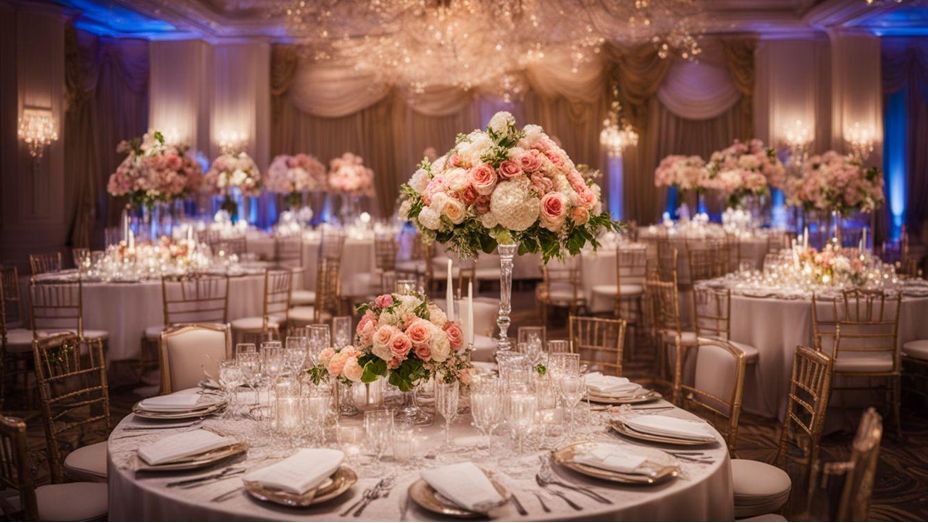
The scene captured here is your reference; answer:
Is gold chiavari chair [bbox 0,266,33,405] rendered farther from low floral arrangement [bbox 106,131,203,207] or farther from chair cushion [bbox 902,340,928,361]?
chair cushion [bbox 902,340,928,361]

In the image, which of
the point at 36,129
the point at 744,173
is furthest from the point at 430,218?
the point at 36,129

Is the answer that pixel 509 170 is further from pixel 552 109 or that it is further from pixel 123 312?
pixel 552 109

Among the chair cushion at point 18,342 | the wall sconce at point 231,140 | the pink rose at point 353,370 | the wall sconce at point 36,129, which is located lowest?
the chair cushion at point 18,342

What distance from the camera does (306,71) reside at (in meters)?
13.5

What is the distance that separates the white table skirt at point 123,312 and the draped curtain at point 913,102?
469 inches

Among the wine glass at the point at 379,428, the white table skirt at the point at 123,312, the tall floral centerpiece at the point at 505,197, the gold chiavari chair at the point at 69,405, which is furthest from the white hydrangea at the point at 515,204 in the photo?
the white table skirt at the point at 123,312

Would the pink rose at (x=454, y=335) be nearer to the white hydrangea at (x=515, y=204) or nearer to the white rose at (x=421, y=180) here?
the white hydrangea at (x=515, y=204)

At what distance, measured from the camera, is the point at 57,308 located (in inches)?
238

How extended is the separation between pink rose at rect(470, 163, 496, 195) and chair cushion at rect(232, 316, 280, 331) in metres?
4.11

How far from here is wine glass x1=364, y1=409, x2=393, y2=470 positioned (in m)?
2.24

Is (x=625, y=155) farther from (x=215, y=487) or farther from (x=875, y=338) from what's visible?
(x=215, y=487)

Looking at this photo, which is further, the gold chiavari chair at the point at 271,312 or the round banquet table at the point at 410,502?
the gold chiavari chair at the point at 271,312

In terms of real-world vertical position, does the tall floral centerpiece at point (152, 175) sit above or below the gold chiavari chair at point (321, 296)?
above

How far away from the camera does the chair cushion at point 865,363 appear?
17.1 feet
